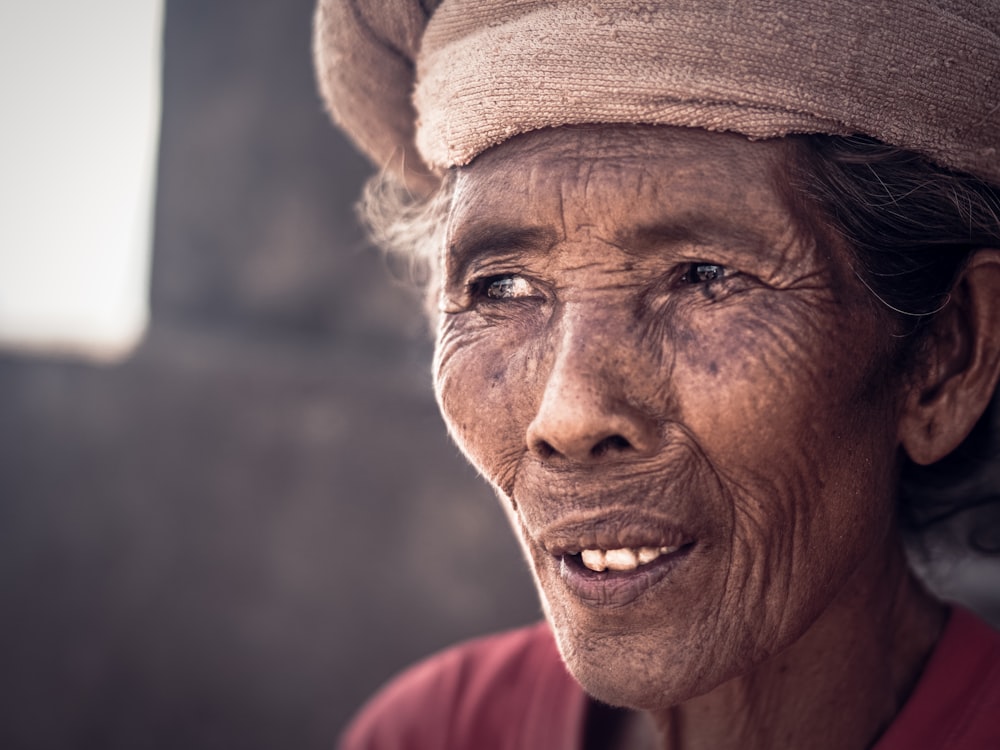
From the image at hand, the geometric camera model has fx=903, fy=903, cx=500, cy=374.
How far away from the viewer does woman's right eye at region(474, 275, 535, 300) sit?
1.68m

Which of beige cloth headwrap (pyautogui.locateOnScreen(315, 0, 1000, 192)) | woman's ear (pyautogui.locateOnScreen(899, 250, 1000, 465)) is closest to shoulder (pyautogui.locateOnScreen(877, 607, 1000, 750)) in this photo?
woman's ear (pyautogui.locateOnScreen(899, 250, 1000, 465))

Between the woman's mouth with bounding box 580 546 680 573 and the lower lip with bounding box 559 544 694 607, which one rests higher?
the woman's mouth with bounding box 580 546 680 573

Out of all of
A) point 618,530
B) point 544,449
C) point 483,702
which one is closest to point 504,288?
point 544,449

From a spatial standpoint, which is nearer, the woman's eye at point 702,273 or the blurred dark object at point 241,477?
the woman's eye at point 702,273

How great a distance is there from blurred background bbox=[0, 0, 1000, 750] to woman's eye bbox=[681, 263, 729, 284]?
1.74 m

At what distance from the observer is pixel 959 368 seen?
5.42ft

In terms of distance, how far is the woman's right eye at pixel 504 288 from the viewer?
168cm

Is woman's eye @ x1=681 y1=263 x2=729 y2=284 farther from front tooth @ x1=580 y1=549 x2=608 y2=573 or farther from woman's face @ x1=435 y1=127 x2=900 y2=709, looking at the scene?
front tooth @ x1=580 y1=549 x2=608 y2=573

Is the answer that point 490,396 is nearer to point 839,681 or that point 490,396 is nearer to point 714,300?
point 714,300

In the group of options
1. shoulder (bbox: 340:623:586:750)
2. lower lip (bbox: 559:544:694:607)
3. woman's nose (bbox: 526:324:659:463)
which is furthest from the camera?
shoulder (bbox: 340:623:586:750)

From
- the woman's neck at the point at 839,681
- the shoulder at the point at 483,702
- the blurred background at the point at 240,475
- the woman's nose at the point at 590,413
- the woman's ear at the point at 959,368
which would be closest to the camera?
the woman's nose at the point at 590,413

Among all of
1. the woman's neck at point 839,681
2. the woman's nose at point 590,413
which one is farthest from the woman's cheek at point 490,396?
the woman's neck at point 839,681

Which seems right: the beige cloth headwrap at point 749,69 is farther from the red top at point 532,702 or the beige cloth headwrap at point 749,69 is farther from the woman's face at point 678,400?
the red top at point 532,702

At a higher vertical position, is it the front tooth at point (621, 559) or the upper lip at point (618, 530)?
the upper lip at point (618, 530)
